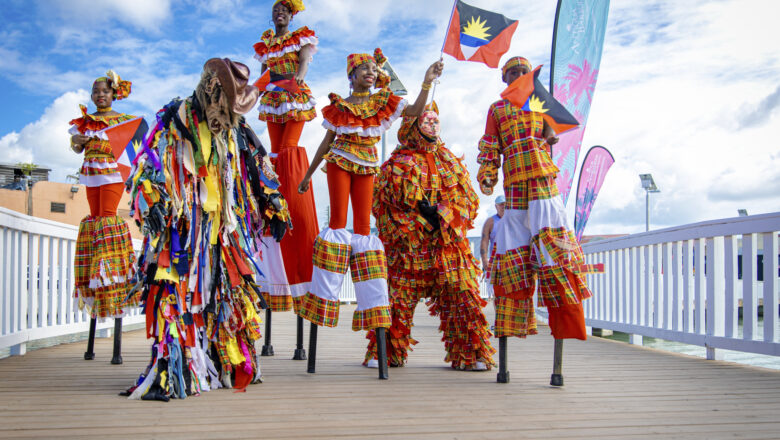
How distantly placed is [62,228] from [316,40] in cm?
299

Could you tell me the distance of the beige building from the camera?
2970 cm

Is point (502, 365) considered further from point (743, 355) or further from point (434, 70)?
point (743, 355)

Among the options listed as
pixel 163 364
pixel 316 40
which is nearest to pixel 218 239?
pixel 163 364

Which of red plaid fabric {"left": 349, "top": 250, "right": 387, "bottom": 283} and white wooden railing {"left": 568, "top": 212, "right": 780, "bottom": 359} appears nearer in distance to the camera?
red plaid fabric {"left": 349, "top": 250, "right": 387, "bottom": 283}

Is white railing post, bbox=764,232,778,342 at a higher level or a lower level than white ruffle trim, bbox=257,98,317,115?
lower

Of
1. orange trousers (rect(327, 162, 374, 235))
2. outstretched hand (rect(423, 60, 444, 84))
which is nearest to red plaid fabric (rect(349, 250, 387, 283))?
Result: orange trousers (rect(327, 162, 374, 235))

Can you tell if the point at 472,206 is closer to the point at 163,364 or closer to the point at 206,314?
the point at 206,314

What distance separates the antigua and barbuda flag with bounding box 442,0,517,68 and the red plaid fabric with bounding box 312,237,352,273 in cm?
141

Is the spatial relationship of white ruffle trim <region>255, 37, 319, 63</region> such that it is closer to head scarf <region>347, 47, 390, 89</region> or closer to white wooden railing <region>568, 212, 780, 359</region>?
head scarf <region>347, 47, 390, 89</region>

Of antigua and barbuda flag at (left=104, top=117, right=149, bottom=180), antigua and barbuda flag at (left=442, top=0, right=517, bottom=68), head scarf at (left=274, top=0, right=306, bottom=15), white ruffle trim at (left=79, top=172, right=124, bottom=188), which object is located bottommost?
white ruffle trim at (left=79, top=172, right=124, bottom=188)

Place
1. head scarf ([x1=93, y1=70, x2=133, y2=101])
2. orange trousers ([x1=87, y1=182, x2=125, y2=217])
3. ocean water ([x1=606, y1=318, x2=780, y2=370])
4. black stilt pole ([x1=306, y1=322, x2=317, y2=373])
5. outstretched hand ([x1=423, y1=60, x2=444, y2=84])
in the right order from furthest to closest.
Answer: ocean water ([x1=606, y1=318, x2=780, y2=370]), head scarf ([x1=93, y1=70, x2=133, y2=101]), orange trousers ([x1=87, y1=182, x2=125, y2=217]), black stilt pole ([x1=306, y1=322, x2=317, y2=373]), outstretched hand ([x1=423, y1=60, x2=444, y2=84])

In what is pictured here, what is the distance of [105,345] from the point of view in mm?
5387

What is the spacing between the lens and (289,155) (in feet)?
14.8

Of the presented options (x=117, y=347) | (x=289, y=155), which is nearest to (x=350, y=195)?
(x=289, y=155)
